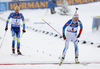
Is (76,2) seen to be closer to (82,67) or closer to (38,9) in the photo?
(38,9)

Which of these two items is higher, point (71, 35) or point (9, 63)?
point (71, 35)

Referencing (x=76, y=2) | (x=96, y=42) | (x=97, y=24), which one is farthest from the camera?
(x=76, y=2)

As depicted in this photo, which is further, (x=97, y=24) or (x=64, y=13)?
(x=64, y=13)

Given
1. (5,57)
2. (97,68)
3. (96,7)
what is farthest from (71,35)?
(96,7)

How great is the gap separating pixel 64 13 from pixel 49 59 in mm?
19134

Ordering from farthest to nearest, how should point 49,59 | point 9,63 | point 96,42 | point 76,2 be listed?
point 76,2 < point 96,42 < point 49,59 < point 9,63

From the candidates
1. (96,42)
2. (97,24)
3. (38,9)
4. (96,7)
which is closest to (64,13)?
(96,7)

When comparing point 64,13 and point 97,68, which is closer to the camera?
point 97,68

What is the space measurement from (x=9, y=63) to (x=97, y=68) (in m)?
3.35

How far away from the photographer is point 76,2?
105 ft

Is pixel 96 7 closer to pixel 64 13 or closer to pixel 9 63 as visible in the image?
pixel 64 13

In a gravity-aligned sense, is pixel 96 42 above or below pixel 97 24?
below

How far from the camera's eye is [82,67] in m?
5.70

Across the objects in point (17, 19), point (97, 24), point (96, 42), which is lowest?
point (96, 42)
